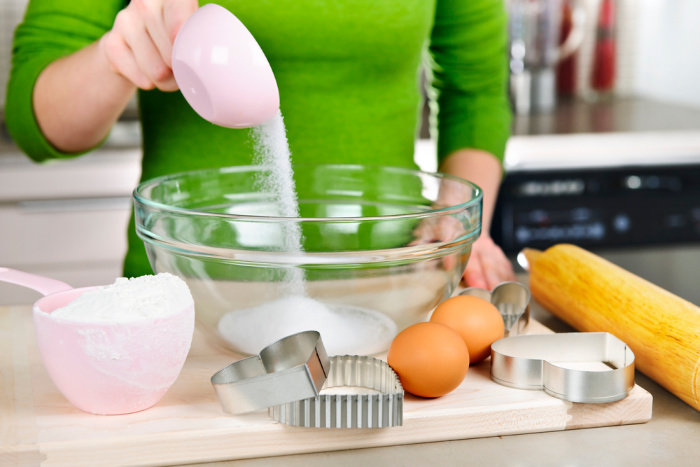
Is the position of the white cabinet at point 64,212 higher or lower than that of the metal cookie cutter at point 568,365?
lower

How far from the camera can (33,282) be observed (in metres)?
0.66

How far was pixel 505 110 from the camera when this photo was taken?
1.29m

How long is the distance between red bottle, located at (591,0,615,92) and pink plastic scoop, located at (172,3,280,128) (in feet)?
7.37

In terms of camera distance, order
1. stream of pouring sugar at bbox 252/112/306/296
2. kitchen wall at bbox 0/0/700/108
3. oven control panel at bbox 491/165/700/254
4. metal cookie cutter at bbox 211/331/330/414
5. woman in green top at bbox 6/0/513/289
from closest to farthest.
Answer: metal cookie cutter at bbox 211/331/330/414
stream of pouring sugar at bbox 252/112/306/296
woman in green top at bbox 6/0/513/289
oven control panel at bbox 491/165/700/254
kitchen wall at bbox 0/0/700/108

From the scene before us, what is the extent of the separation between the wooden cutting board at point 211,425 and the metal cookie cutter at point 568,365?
0.04 ft

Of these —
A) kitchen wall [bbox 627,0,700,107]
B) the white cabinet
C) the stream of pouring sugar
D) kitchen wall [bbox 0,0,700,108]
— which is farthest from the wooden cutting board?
kitchen wall [bbox 627,0,700,107]

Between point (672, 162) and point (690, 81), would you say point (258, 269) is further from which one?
point (690, 81)

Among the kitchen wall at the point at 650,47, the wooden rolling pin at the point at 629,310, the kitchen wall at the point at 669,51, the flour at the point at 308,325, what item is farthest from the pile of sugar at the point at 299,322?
the kitchen wall at the point at 669,51

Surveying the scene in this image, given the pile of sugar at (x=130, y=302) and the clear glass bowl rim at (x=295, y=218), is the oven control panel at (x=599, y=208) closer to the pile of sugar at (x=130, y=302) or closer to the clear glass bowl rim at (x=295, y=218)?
the clear glass bowl rim at (x=295, y=218)

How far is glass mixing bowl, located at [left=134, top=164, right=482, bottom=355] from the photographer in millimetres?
695

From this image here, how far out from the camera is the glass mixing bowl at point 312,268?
70 cm

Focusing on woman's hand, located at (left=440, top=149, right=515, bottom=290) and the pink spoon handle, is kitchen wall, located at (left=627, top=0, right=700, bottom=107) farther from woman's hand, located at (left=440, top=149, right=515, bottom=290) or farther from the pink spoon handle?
the pink spoon handle

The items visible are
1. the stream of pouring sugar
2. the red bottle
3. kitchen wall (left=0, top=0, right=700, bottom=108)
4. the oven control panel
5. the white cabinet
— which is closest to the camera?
the stream of pouring sugar

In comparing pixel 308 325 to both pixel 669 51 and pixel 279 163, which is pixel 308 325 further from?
pixel 669 51
